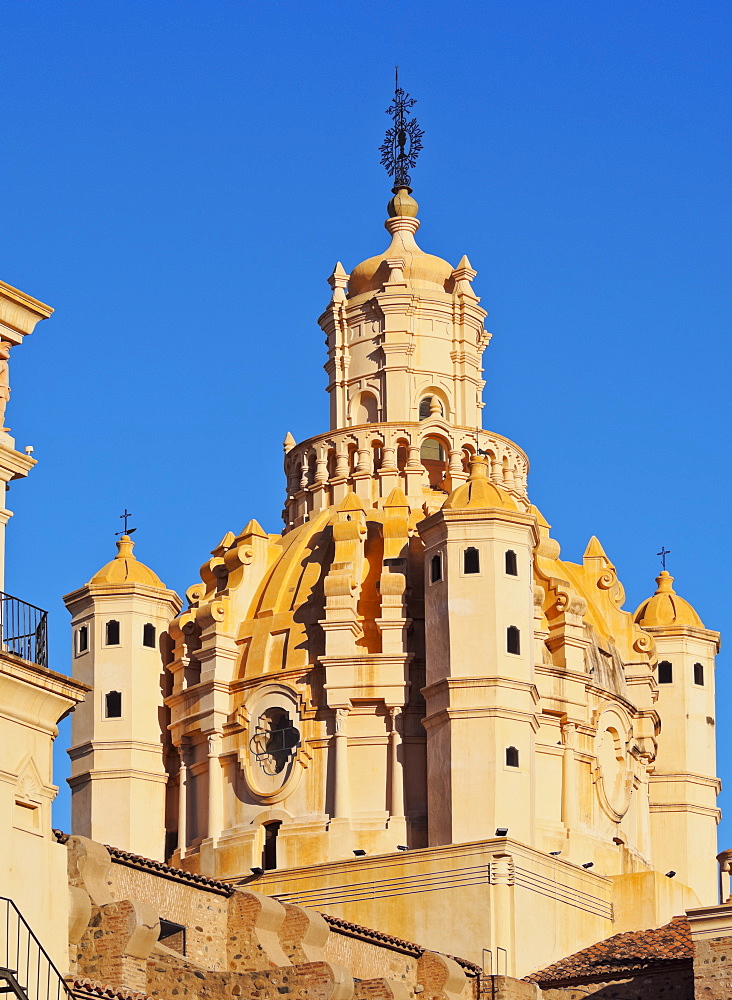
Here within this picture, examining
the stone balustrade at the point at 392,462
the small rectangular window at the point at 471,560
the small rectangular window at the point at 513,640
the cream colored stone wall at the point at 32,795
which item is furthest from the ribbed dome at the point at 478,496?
the cream colored stone wall at the point at 32,795

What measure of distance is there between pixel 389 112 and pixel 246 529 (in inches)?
492

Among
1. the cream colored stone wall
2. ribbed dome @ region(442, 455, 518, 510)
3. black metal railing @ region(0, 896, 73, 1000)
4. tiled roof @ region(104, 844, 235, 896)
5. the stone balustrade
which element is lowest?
black metal railing @ region(0, 896, 73, 1000)

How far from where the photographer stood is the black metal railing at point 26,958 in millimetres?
34625

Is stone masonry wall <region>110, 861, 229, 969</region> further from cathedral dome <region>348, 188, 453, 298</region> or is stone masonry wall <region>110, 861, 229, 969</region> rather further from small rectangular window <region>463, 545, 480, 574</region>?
cathedral dome <region>348, 188, 453, 298</region>

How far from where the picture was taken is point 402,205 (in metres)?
68.9

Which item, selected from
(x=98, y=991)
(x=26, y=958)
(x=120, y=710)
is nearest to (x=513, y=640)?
(x=120, y=710)

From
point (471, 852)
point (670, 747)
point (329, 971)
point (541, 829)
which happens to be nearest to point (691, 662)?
point (670, 747)

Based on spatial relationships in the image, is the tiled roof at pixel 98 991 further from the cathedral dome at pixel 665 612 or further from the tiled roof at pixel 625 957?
the cathedral dome at pixel 665 612

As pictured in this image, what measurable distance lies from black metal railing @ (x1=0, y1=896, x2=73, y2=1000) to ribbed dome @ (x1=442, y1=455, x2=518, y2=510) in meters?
24.1

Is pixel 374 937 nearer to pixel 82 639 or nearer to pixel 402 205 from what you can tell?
pixel 82 639

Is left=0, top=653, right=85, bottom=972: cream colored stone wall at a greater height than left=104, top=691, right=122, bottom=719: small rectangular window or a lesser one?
lesser

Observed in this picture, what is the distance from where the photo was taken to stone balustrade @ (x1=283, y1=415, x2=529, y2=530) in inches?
2530

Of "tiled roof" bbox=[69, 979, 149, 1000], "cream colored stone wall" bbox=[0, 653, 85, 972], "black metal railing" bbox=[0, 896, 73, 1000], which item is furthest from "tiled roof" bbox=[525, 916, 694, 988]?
"black metal railing" bbox=[0, 896, 73, 1000]

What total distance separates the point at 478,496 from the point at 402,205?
12.9 metres
